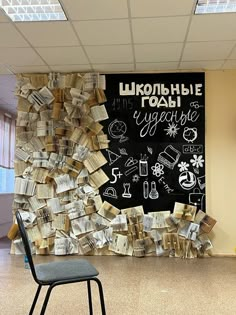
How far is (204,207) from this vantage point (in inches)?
183

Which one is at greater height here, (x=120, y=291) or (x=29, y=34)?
(x=29, y=34)

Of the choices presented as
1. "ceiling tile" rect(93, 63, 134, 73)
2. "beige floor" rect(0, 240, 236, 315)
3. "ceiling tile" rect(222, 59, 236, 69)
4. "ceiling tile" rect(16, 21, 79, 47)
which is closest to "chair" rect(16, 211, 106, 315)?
"beige floor" rect(0, 240, 236, 315)

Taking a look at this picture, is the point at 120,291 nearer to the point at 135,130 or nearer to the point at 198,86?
the point at 135,130

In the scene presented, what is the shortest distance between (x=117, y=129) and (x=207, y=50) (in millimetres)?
1571

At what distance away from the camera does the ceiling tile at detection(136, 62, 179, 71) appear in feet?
15.0

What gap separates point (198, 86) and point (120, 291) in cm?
297

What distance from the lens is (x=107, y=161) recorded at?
479 cm

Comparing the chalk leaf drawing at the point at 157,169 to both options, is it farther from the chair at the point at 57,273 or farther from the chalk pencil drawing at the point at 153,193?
the chair at the point at 57,273

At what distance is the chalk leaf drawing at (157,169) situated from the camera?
473cm

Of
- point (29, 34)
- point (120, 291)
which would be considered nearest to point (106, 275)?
point (120, 291)

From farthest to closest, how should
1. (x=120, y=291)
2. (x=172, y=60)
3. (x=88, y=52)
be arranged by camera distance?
(x=172, y=60) → (x=88, y=52) → (x=120, y=291)

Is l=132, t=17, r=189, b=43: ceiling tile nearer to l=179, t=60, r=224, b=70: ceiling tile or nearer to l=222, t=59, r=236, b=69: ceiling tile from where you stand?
l=179, t=60, r=224, b=70: ceiling tile

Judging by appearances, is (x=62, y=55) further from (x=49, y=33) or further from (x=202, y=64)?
(x=202, y=64)

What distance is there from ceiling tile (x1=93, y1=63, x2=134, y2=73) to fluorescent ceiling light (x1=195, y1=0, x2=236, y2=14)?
152 cm
